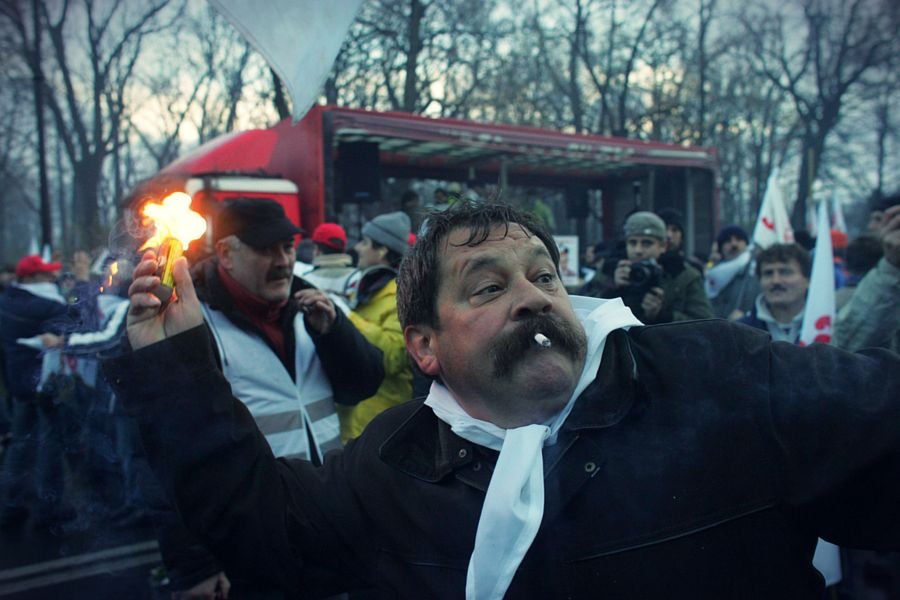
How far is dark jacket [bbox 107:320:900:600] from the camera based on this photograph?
1.22 metres

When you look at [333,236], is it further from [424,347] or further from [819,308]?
[424,347]

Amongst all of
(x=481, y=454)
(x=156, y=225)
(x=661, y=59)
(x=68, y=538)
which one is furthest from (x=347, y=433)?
(x=661, y=59)

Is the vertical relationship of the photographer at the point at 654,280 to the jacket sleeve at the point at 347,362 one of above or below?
above

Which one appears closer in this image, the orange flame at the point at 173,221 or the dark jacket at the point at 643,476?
the dark jacket at the point at 643,476

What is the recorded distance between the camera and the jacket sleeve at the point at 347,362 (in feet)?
8.64

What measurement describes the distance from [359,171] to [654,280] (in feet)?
18.6

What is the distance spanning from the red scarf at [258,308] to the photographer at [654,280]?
5.68 feet

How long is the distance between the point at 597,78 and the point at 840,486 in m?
18.3

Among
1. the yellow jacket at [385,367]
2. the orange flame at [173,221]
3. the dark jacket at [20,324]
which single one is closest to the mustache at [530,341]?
the orange flame at [173,221]

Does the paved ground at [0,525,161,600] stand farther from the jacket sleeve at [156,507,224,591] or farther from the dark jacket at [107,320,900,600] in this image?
the dark jacket at [107,320,900,600]

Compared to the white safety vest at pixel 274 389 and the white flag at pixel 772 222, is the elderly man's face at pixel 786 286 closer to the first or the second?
the white safety vest at pixel 274 389

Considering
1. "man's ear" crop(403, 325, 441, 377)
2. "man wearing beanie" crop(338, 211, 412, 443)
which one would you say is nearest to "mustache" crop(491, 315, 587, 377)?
"man's ear" crop(403, 325, 441, 377)

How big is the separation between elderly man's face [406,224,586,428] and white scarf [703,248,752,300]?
15.2 feet

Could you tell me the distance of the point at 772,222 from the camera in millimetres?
6500
